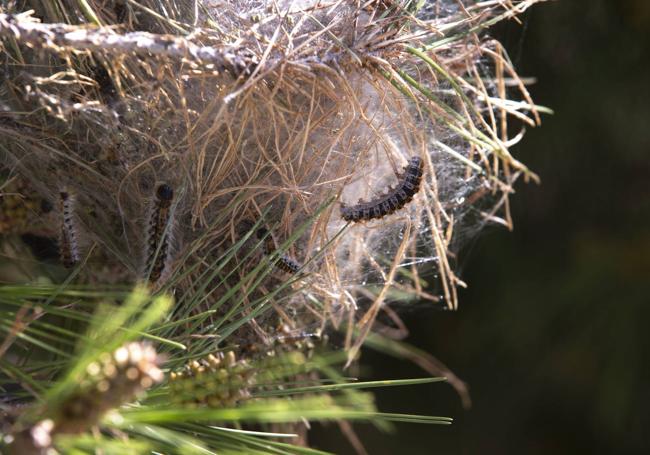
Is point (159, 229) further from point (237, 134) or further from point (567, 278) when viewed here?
point (567, 278)

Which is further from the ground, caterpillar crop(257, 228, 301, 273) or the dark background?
caterpillar crop(257, 228, 301, 273)

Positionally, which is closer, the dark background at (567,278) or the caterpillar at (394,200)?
the caterpillar at (394,200)

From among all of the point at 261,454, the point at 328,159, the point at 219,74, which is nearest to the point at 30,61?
the point at 219,74

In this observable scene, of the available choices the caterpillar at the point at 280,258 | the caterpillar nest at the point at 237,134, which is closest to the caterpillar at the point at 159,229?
the caterpillar nest at the point at 237,134

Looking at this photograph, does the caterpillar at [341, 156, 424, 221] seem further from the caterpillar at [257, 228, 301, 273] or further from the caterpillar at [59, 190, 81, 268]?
the caterpillar at [59, 190, 81, 268]

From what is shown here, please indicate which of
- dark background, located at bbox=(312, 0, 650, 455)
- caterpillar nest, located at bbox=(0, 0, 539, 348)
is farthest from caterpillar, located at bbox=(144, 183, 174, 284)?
dark background, located at bbox=(312, 0, 650, 455)

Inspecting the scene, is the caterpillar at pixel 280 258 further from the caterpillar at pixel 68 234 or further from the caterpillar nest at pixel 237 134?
the caterpillar at pixel 68 234

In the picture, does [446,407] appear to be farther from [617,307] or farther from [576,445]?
[617,307]
